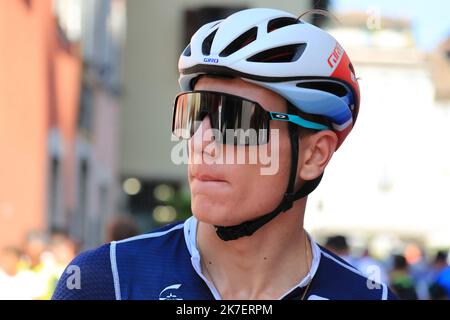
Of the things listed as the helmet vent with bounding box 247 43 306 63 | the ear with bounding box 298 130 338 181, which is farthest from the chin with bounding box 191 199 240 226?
the helmet vent with bounding box 247 43 306 63

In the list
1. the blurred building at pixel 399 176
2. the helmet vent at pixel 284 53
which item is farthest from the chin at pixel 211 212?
the blurred building at pixel 399 176

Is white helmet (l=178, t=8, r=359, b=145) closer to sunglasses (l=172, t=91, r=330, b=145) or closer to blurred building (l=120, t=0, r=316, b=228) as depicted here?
sunglasses (l=172, t=91, r=330, b=145)

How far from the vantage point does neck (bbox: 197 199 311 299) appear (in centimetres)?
284

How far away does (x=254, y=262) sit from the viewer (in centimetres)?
288

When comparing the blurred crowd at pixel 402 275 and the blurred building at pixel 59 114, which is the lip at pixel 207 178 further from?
the blurred building at pixel 59 114

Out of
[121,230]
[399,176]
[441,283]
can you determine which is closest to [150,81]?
[399,176]

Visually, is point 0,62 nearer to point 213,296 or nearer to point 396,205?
point 213,296

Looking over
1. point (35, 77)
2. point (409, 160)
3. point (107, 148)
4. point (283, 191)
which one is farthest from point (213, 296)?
point (409, 160)

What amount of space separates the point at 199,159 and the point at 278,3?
26.5 m

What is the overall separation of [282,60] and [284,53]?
28 millimetres

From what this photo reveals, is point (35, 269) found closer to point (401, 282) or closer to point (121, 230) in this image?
point (121, 230)

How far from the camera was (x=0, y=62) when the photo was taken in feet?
42.5

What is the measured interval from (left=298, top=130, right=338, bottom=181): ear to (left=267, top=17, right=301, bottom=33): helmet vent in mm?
326

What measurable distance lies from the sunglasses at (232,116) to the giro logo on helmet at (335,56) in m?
0.22
